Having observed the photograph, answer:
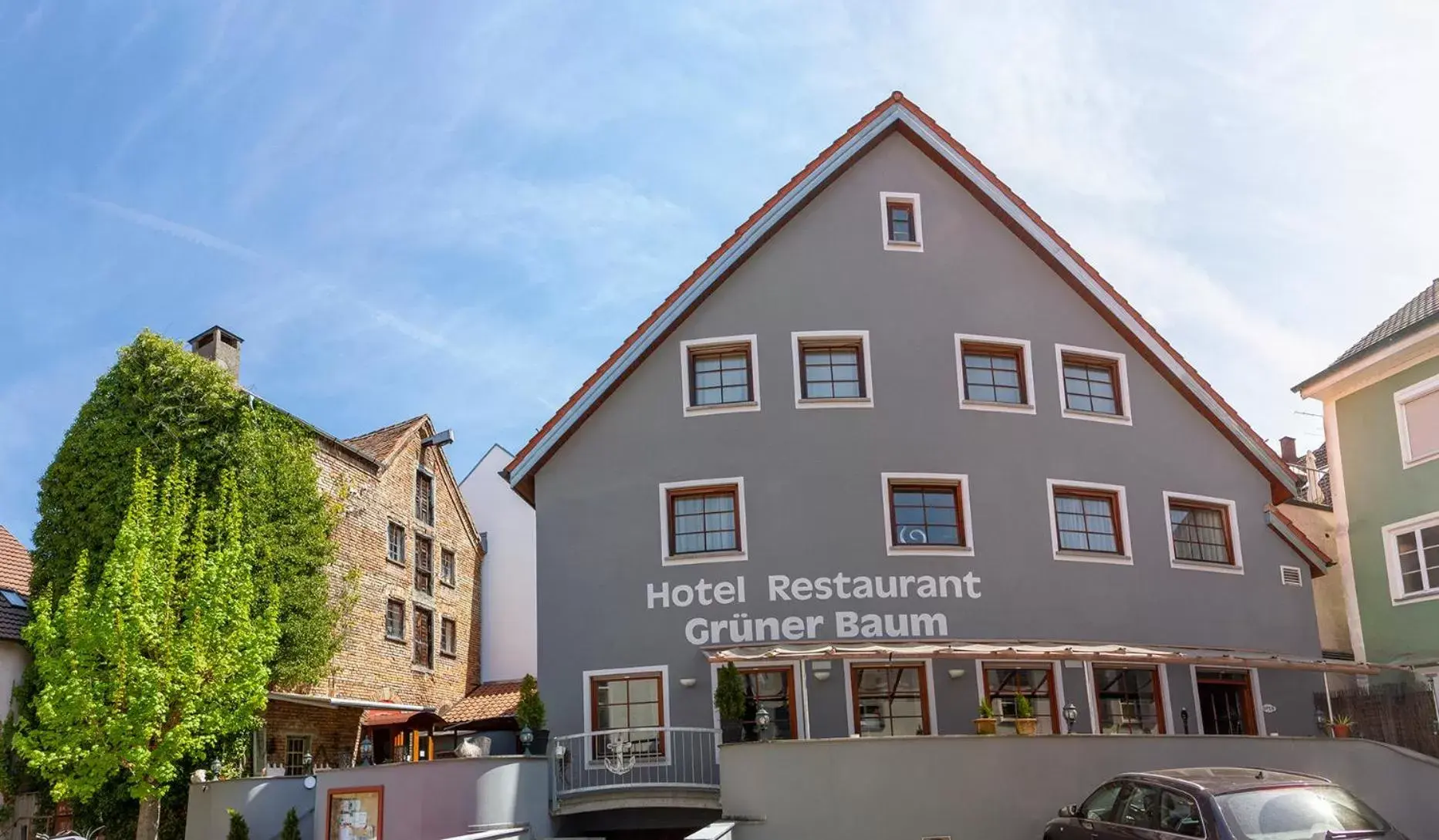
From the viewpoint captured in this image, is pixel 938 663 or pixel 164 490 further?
pixel 164 490

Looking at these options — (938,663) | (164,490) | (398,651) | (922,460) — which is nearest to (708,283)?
(922,460)

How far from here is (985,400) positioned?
21.4 m

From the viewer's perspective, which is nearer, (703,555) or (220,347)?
(703,555)

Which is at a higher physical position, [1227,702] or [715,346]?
[715,346]

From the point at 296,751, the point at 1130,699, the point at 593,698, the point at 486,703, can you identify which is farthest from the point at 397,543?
the point at 1130,699

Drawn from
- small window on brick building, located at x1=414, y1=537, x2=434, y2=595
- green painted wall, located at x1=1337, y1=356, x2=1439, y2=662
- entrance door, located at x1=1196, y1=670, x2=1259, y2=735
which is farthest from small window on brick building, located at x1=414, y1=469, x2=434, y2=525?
green painted wall, located at x1=1337, y1=356, x2=1439, y2=662

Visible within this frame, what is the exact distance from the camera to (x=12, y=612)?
75.9 ft

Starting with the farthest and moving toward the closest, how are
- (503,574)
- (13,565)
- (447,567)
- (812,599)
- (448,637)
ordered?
(503,574) → (447,567) → (448,637) → (13,565) → (812,599)

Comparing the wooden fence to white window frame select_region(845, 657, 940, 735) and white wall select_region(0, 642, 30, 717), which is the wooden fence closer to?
white window frame select_region(845, 657, 940, 735)

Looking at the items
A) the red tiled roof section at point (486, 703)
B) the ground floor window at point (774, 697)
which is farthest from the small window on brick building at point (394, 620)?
the ground floor window at point (774, 697)

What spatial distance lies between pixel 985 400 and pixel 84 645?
598 inches

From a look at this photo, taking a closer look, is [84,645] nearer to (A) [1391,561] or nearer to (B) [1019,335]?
(B) [1019,335]

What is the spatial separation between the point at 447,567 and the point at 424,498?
220 cm

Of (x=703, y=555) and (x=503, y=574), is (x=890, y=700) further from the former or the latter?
(x=503, y=574)
